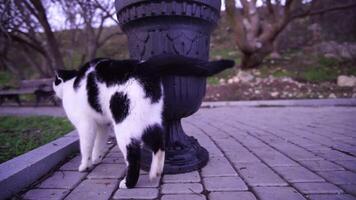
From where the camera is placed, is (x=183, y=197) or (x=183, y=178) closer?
(x=183, y=197)

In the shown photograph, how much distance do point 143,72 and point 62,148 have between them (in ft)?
4.49

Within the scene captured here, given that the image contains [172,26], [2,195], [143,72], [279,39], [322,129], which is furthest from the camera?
[279,39]

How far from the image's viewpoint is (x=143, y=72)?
1.98 meters

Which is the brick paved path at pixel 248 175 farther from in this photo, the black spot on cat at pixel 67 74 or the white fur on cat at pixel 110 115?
the black spot on cat at pixel 67 74

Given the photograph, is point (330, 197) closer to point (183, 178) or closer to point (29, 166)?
point (183, 178)

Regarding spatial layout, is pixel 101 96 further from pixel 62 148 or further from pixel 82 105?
pixel 62 148

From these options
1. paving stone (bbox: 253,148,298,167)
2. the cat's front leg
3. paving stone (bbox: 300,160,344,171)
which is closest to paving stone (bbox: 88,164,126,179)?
the cat's front leg

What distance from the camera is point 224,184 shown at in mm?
2047

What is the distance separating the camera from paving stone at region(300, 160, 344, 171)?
7.57 feet

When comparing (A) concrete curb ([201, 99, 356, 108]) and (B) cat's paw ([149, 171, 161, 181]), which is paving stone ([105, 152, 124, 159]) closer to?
(B) cat's paw ([149, 171, 161, 181])

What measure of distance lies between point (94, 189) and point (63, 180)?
0.37 m

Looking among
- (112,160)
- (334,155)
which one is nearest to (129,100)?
(112,160)

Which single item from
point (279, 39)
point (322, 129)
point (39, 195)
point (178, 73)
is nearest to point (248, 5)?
point (279, 39)

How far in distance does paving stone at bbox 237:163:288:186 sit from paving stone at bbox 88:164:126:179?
1.03 meters
